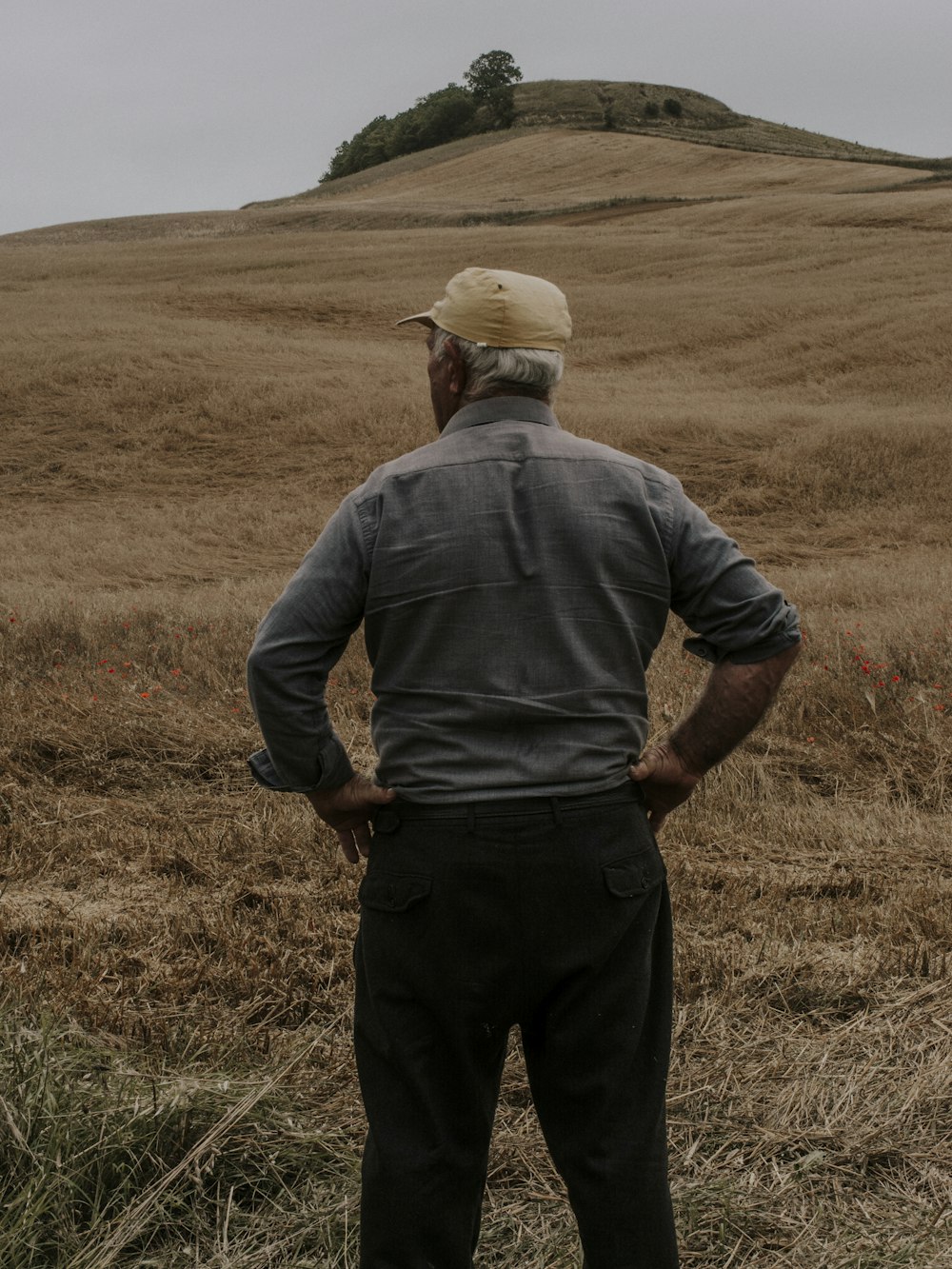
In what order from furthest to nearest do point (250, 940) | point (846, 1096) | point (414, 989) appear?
point (250, 940) < point (846, 1096) < point (414, 989)

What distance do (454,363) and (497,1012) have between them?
124cm

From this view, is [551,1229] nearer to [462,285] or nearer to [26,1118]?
[26,1118]

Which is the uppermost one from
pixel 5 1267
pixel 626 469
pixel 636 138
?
pixel 636 138

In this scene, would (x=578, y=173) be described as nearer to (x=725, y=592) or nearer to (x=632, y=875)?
(x=725, y=592)

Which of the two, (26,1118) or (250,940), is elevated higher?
(26,1118)

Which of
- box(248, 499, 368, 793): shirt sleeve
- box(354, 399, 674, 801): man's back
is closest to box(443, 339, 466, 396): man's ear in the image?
box(354, 399, 674, 801): man's back

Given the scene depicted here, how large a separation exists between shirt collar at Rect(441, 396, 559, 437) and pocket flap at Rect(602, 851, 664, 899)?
84 cm

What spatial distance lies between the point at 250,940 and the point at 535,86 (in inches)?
4372

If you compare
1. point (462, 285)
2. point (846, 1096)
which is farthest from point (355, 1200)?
point (462, 285)

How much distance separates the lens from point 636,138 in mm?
73938

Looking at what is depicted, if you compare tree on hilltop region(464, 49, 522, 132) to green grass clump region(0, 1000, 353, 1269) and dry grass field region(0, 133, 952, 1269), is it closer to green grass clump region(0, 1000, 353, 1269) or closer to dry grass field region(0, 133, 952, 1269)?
dry grass field region(0, 133, 952, 1269)

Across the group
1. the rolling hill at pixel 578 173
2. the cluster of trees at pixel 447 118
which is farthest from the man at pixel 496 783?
the cluster of trees at pixel 447 118

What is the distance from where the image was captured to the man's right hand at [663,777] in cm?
232

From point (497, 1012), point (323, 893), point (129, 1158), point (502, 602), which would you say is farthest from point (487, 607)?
point (323, 893)
